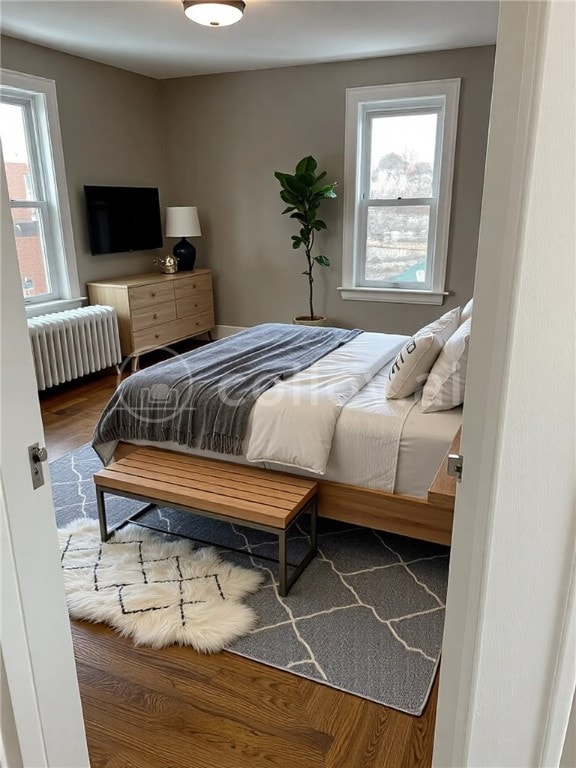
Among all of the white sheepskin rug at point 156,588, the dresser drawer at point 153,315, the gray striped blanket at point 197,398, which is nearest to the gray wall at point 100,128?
the dresser drawer at point 153,315

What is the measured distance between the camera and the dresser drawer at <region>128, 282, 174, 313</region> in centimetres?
481

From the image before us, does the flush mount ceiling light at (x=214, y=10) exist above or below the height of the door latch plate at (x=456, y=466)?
above

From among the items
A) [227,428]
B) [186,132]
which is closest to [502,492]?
[227,428]

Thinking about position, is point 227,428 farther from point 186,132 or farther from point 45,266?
point 186,132

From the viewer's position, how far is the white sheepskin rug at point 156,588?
1.87 meters

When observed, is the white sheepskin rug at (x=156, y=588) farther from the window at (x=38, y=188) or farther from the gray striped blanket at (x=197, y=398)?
the window at (x=38, y=188)

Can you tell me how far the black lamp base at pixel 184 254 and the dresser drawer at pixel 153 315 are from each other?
22.7 inches

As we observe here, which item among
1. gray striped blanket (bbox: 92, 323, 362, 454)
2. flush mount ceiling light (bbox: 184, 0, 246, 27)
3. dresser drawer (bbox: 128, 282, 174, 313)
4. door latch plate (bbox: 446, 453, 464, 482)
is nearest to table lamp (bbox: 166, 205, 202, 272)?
dresser drawer (bbox: 128, 282, 174, 313)

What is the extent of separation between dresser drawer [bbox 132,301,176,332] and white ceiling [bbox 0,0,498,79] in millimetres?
2080

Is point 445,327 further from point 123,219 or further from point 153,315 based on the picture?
point 123,219

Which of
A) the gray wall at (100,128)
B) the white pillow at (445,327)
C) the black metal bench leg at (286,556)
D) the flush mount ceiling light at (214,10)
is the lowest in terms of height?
the black metal bench leg at (286,556)

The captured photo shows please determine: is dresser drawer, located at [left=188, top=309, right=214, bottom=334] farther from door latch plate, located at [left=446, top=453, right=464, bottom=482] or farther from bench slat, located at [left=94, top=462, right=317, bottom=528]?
door latch plate, located at [left=446, top=453, right=464, bottom=482]

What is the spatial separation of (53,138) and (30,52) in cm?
60

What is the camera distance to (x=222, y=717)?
157cm
